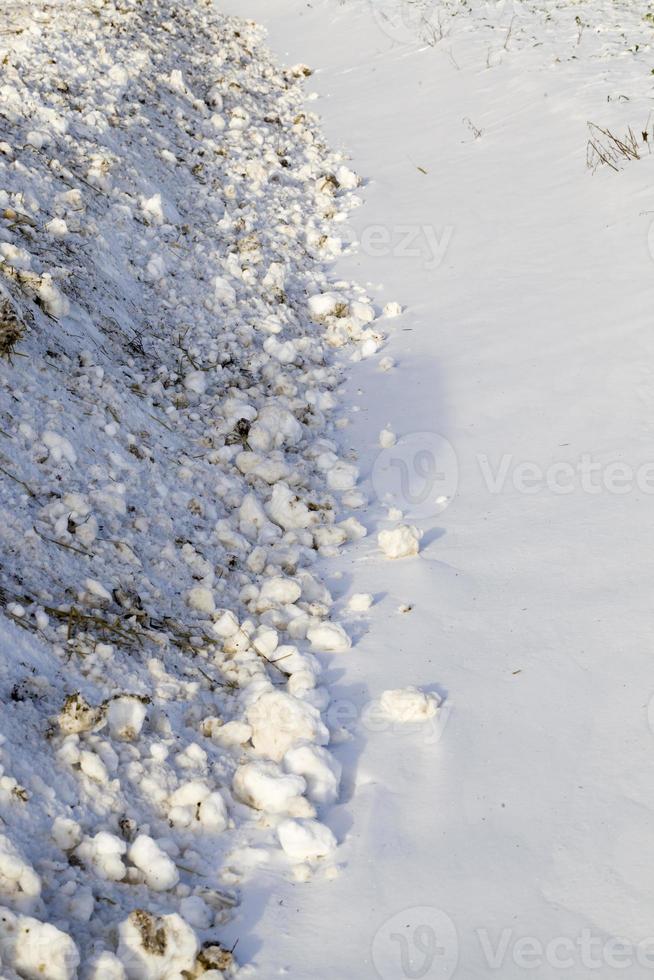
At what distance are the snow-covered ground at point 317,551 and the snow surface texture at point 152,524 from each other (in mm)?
12

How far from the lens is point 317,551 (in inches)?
132

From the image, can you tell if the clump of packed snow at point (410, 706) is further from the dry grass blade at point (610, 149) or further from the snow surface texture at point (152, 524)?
the dry grass blade at point (610, 149)

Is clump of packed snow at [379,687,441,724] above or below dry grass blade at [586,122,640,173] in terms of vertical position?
below

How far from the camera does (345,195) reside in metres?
6.89

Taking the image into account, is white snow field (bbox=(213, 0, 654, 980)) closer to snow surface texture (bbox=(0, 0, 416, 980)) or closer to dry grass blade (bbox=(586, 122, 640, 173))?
dry grass blade (bbox=(586, 122, 640, 173))

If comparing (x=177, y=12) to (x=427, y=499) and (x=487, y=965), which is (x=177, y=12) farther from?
(x=487, y=965)

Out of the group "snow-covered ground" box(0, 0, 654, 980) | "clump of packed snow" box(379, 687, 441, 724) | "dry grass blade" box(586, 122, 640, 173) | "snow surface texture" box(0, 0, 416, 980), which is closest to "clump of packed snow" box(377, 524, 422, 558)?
"snow-covered ground" box(0, 0, 654, 980)

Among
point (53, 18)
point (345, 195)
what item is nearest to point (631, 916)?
point (345, 195)

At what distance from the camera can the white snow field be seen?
1.99 metres

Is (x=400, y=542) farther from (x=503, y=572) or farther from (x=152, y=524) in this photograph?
(x=152, y=524)

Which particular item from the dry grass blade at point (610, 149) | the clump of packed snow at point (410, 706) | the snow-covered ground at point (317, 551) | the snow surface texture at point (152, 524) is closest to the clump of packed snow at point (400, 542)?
the snow-covered ground at point (317, 551)

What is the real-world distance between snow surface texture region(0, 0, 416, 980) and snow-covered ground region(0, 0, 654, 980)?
12 mm

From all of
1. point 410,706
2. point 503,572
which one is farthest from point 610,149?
point 410,706

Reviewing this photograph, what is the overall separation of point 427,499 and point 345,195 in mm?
3952
